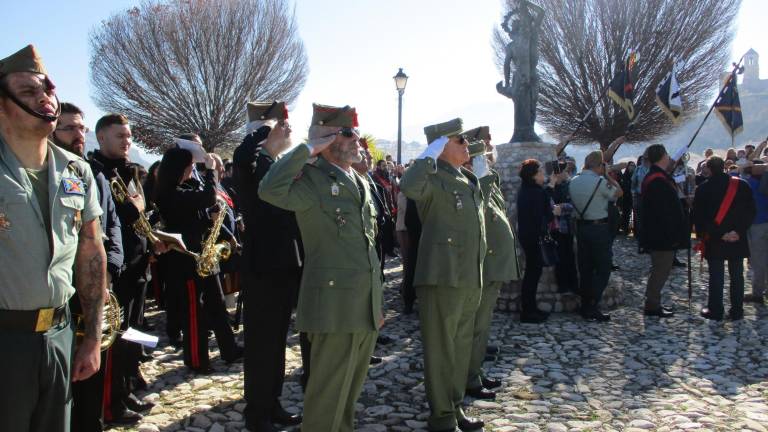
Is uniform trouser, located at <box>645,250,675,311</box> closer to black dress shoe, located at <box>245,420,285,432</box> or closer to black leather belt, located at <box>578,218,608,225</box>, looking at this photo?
black leather belt, located at <box>578,218,608,225</box>

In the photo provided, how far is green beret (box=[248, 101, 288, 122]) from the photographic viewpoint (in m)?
3.79

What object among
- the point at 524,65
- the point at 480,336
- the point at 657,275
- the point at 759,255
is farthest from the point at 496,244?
the point at 524,65

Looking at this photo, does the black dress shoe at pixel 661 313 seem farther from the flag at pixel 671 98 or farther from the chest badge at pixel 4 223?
the chest badge at pixel 4 223

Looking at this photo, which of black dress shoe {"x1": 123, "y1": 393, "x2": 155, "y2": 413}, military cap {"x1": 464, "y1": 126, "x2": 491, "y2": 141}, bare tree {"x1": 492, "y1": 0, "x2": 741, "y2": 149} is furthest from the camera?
bare tree {"x1": 492, "y1": 0, "x2": 741, "y2": 149}

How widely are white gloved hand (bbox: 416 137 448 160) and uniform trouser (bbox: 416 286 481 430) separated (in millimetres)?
908

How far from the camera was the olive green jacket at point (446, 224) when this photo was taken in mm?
4039

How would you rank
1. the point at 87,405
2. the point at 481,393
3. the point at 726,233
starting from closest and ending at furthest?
the point at 87,405, the point at 481,393, the point at 726,233

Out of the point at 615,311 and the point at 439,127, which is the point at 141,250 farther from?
the point at 615,311

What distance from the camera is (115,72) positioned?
84.8ft

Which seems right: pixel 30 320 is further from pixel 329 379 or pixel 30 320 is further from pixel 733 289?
pixel 733 289

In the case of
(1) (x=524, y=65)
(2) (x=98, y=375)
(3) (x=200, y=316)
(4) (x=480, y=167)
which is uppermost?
(1) (x=524, y=65)

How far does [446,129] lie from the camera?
4305 millimetres

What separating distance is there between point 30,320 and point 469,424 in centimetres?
287

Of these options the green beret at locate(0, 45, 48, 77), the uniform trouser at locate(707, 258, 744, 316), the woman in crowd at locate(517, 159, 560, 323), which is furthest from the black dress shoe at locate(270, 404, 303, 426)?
the uniform trouser at locate(707, 258, 744, 316)
